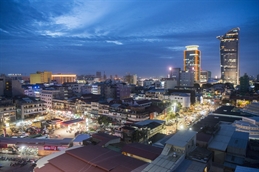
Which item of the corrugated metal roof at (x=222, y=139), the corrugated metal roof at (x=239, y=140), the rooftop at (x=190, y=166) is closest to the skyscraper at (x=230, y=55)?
the corrugated metal roof at (x=222, y=139)

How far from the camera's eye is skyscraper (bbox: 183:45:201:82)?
12478 centimetres

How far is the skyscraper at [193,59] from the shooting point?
409 feet

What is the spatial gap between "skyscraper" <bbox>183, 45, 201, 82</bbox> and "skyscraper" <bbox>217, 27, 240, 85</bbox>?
1909cm

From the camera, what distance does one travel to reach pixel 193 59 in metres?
127

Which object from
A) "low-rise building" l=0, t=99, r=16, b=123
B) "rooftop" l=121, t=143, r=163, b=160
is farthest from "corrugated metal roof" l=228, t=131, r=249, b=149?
"low-rise building" l=0, t=99, r=16, b=123

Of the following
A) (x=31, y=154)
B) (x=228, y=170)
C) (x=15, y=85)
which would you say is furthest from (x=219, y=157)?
(x=15, y=85)

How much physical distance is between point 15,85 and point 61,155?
127 feet

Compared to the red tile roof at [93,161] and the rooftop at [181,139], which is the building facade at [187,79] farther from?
the red tile roof at [93,161]

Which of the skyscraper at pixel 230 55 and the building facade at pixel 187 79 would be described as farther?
the skyscraper at pixel 230 55

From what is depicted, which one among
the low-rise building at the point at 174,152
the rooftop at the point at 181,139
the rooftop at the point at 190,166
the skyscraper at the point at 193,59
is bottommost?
the rooftop at the point at 190,166

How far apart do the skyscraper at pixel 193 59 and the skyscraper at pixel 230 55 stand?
62.6 feet

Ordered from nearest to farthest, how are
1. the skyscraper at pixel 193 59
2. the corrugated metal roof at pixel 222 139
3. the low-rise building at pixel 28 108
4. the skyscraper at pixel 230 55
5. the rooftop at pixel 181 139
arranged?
the rooftop at pixel 181 139, the corrugated metal roof at pixel 222 139, the low-rise building at pixel 28 108, the skyscraper at pixel 230 55, the skyscraper at pixel 193 59

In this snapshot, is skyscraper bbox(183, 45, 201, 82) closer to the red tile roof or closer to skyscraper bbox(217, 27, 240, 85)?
skyscraper bbox(217, 27, 240, 85)

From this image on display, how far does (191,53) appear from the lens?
420ft
